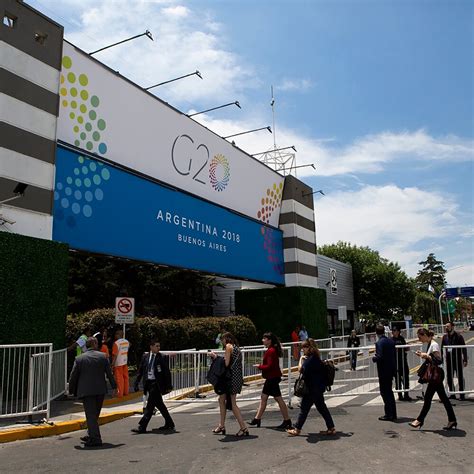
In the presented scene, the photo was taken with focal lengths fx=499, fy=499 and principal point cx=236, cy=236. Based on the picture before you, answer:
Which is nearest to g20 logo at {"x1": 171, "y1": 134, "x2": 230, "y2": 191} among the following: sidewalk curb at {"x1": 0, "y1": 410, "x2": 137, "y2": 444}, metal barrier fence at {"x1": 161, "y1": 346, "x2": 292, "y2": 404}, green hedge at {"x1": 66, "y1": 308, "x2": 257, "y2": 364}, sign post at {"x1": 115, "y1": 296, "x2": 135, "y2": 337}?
green hedge at {"x1": 66, "y1": 308, "x2": 257, "y2": 364}

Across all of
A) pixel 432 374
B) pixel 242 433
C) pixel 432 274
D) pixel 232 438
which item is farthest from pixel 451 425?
pixel 432 274

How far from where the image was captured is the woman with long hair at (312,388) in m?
7.91

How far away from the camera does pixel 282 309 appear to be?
26938 millimetres

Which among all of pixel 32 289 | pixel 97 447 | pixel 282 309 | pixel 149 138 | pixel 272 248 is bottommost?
pixel 97 447

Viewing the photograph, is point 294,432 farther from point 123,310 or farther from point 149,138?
point 149,138

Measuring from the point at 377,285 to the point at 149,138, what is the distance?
37357mm

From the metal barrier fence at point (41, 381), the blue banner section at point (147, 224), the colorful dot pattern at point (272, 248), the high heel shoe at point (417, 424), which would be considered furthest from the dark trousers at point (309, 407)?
the colorful dot pattern at point (272, 248)

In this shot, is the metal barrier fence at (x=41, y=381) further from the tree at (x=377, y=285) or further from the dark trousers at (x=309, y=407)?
the tree at (x=377, y=285)

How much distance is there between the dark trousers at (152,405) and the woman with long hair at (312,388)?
2224mm

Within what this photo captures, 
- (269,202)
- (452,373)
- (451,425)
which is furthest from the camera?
(269,202)

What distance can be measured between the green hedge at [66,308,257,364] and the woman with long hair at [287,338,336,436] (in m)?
9.40

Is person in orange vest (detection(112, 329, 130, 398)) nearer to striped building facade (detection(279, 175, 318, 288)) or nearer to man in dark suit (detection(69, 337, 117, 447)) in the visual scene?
man in dark suit (detection(69, 337, 117, 447))

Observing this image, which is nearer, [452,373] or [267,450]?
[267,450]

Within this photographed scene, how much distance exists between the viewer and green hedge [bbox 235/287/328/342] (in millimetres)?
26703
